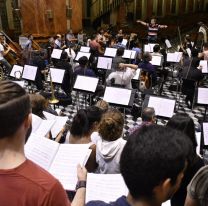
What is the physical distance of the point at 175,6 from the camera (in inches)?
831

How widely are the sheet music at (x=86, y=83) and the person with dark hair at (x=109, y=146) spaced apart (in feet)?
10.1

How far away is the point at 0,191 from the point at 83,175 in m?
1.04

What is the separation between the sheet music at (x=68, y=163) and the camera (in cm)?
279

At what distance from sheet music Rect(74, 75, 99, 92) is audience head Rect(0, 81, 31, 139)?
4.85 meters

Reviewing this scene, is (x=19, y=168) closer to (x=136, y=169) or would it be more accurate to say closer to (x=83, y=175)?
(x=136, y=169)

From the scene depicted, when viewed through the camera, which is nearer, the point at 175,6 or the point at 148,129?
the point at 148,129

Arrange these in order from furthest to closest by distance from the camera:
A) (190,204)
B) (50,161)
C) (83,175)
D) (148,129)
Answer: (50,161) → (83,175) → (190,204) → (148,129)

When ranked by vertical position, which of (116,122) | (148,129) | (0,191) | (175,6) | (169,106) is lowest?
(169,106)

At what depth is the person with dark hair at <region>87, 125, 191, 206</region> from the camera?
4.58 feet

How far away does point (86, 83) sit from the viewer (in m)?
6.55

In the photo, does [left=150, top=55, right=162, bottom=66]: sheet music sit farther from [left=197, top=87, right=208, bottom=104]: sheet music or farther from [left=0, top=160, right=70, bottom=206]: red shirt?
[left=0, top=160, right=70, bottom=206]: red shirt

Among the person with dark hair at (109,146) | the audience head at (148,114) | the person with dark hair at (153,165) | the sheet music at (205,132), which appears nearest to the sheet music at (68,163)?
the person with dark hair at (109,146)

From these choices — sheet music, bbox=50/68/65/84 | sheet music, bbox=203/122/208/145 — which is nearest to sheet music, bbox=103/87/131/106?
sheet music, bbox=50/68/65/84

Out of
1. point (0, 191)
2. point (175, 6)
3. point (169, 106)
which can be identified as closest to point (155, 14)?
point (175, 6)
